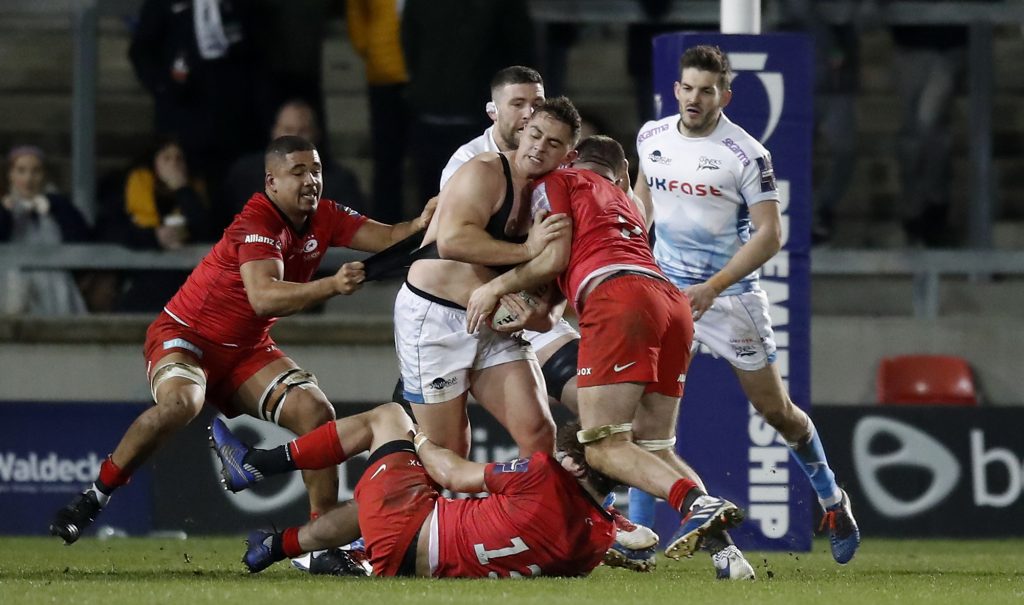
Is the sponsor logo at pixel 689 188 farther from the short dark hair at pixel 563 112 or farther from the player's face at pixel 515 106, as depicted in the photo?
the short dark hair at pixel 563 112

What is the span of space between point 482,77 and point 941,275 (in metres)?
3.74

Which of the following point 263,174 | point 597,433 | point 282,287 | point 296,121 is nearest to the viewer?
point 597,433

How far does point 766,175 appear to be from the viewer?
8648 mm

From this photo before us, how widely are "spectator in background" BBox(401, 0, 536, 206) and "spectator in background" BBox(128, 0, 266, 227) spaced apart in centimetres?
103

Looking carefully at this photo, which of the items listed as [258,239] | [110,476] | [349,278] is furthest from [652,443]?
[110,476]

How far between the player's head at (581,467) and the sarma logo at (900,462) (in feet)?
14.0

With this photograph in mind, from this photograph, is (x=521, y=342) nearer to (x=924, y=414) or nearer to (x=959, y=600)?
(x=959, y=600)

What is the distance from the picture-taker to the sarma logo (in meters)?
11.2

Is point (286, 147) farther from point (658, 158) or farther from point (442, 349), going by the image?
point (658, 158)

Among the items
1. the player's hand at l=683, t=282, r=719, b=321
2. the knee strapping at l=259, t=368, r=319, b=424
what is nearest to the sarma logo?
the player's hand at l=683, t=282, r=719, b=321

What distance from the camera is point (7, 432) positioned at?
10969 mm

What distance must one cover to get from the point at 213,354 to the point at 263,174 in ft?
9.95

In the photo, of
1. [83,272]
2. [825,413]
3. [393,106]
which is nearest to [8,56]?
[83,272]

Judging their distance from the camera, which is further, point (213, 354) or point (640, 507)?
point (640, 507)
